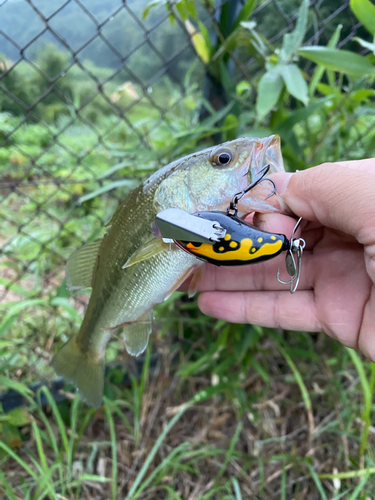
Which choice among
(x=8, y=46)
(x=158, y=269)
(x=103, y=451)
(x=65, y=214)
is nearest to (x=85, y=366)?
(x=158, y=269)

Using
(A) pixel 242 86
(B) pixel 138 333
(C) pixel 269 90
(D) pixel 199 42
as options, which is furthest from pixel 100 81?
(B) pixel 138 333

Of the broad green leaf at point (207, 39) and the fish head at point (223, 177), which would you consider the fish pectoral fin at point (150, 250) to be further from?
the broad green leaf at point (207, 39)

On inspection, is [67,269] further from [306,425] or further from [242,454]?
[306,425]

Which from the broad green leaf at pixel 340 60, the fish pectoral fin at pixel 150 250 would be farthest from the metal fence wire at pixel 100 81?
the fish pectoral fin at pixel 150 250

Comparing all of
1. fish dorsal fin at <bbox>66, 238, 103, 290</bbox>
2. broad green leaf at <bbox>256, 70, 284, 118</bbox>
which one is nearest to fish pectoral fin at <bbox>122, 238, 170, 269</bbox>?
fish dorsal fin at <bbox>66, 238, 103, 290</bbox>

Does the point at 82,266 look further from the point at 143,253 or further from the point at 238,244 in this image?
the point at 238,244
